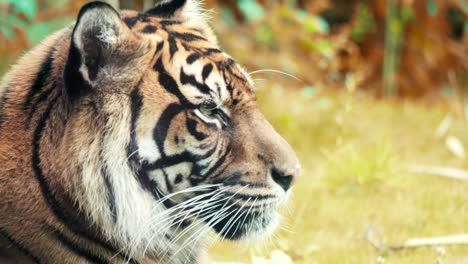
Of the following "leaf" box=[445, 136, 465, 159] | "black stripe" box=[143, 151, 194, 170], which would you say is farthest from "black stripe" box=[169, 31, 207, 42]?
"leaf" box=[445, 136, 465, 159]

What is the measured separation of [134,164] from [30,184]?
341 mm

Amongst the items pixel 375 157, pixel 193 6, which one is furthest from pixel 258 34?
pixel 193 6

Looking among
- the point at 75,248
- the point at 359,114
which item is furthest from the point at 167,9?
the point at 359,114

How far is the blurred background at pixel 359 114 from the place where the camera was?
14.3 feet

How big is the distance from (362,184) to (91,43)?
Result: 3030 millimetres

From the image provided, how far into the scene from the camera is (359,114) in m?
7.06

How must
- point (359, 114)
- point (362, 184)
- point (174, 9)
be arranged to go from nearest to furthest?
point (174, 9), point (362, 184), point (359, 114)

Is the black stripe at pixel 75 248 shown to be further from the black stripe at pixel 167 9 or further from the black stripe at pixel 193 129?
the black stripe at pixel 167 9

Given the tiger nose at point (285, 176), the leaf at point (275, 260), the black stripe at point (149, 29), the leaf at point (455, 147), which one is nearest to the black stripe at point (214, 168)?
the tiger nose at point (285, 176)

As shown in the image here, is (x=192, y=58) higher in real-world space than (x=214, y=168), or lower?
higher

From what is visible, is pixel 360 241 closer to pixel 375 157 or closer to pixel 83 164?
pixel 375 157

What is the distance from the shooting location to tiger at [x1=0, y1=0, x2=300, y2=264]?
267cm

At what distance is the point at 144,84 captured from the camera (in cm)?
277

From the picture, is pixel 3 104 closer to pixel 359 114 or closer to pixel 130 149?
pixel 130 149
